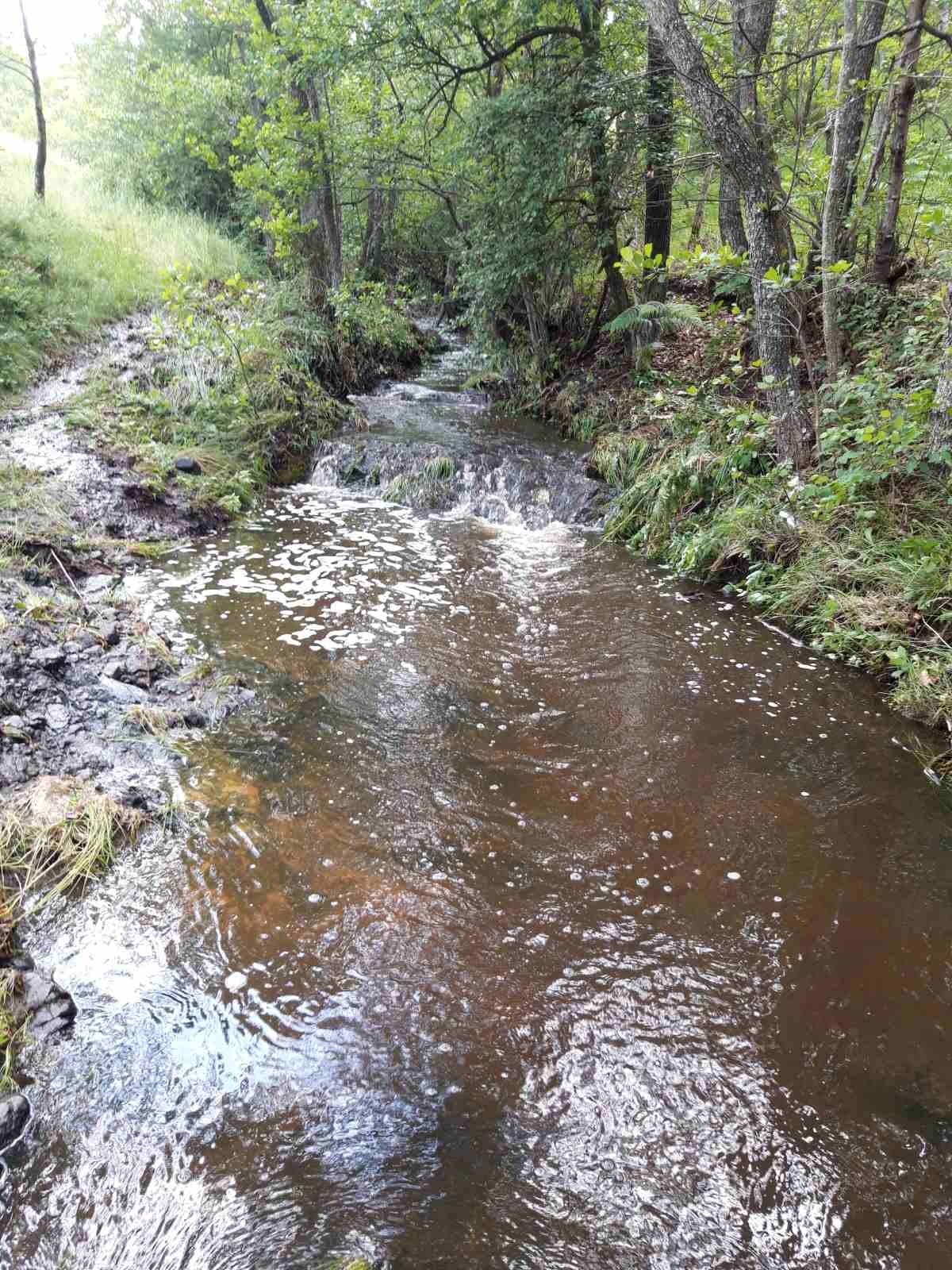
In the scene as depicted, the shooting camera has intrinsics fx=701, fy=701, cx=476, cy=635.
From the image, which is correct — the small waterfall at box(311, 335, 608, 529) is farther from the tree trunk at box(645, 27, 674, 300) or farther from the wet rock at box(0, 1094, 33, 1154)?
the wet rock at box(0, 1094, 33, 1154)

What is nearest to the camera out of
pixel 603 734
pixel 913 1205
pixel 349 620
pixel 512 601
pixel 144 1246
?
pixel 144 1246

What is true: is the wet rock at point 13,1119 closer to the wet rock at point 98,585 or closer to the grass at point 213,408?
the wet rock at point 98,585

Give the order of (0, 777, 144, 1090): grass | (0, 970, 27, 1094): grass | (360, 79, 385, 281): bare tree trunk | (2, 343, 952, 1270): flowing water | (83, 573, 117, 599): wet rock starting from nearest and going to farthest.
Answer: (2, 343, 952, 1270): flowing water
(0, 970, 27, 1094): grass
(0, 777, 144, 1090): grass
(83, 573, 117, 599): wet rock
(360, 79, 385, 281): bare tree trunk

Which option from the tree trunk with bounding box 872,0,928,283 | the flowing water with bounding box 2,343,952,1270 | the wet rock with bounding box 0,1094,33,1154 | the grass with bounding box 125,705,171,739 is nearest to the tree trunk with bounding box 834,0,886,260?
the tree trunk with bounding box 872,0,928,283

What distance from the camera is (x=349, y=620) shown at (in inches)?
238

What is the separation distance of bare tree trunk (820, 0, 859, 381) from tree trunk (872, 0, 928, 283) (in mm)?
474

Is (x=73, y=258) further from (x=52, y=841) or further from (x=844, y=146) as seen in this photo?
(x=52, y=841)

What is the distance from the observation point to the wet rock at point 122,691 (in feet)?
15.2

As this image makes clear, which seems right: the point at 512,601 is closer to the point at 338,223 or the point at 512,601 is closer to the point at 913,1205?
the point at 913,1205

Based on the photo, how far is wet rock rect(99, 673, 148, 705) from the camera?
4.64 meters

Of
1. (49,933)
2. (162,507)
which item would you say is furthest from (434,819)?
(162,507)

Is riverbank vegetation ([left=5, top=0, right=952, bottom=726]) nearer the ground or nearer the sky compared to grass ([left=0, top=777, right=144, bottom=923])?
nearer the sky

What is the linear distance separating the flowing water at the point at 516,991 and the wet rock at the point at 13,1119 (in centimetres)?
8

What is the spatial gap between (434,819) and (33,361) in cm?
947
